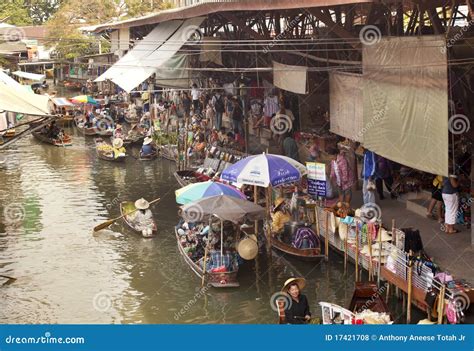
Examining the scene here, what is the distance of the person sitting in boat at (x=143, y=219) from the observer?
63.8 feet

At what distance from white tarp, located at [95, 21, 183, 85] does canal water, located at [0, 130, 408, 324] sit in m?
3.75

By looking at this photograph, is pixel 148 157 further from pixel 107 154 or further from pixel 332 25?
pixel 332 25

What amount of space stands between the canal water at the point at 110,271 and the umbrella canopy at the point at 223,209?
53.1 inches

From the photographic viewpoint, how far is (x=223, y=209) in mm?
15297

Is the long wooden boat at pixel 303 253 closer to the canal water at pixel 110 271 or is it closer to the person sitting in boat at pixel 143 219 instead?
the canal water at pixel 110 271

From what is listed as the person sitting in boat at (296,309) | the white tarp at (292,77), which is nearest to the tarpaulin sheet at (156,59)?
the white tarp at (292,77)

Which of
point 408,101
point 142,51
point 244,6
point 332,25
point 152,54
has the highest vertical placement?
point 244,6

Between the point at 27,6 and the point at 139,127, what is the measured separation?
174 feet

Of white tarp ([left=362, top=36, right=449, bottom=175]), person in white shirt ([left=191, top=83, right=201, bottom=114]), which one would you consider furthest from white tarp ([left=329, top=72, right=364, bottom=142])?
person in white shirt ([left=191, top=83, right=201, bottom=114])

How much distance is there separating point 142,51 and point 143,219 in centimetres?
830

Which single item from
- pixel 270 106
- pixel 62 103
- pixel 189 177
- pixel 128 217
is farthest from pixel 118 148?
pixel 128 217

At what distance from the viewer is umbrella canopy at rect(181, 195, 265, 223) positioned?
15238 mm

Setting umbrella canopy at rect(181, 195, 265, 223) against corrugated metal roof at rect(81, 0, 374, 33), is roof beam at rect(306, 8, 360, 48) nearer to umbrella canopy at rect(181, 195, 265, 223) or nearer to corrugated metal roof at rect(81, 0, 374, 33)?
corrugated metal roof at rect(81, 0, 374, 33)

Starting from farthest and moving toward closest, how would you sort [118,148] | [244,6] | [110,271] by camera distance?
1. [118,148]
2. [244,6]
3. [110,271]
